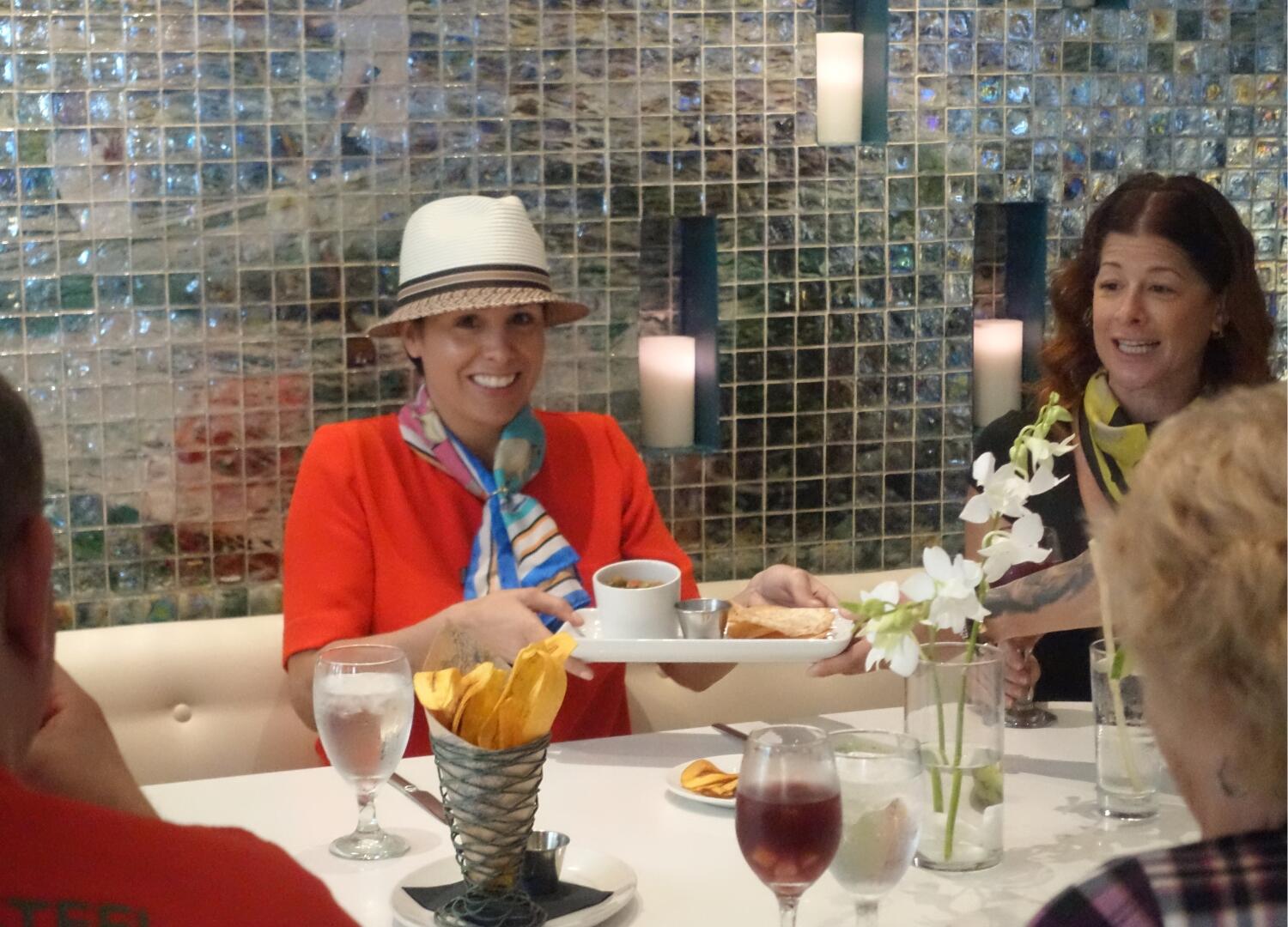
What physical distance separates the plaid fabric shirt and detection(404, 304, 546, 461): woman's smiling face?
1.47 meters

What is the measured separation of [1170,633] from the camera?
32.9 inches

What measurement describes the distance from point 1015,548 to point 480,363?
0.98 meters

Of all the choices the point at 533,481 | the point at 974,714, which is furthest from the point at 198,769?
the point at 974,714

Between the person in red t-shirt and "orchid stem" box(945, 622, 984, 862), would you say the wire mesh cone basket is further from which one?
the person in red t-shirt

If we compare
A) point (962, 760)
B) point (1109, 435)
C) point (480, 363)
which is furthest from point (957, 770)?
point (1109, 435)

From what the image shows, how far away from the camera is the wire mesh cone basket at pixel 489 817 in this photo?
1.32m

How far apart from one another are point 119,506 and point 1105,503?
1494mm

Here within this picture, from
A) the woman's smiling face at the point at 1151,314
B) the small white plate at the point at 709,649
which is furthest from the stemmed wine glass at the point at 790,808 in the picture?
the woman's smiling face at the point at 1151,314

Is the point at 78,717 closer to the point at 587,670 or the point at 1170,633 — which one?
the point at 587,670

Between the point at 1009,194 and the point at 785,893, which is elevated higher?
the point at 1009,194

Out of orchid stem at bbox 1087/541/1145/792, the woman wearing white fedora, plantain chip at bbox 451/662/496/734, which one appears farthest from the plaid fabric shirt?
the woman wearing white fedora

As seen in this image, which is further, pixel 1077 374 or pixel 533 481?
pixel 1077 374

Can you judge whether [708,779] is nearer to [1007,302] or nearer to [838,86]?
[838,86]

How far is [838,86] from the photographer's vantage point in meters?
2.69
